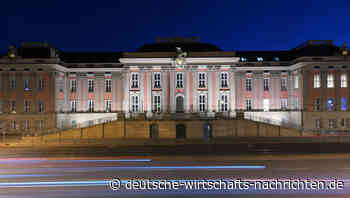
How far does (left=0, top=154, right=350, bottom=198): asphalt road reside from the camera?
1290cm

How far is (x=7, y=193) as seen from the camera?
12.7 metres

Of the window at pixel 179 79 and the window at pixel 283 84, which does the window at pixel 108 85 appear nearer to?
the window at pixel 179 79

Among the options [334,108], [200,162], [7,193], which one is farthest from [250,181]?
[334,108]

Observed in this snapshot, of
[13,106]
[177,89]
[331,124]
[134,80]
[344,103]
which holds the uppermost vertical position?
[134,80]

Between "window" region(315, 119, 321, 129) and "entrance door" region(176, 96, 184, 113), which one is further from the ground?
"entrance door" region(176, 96, 184, 113)

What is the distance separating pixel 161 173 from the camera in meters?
16.5

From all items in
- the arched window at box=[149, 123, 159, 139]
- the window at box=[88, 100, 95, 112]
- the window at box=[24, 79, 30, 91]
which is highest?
the window at box=[24, 79, 30, 91]

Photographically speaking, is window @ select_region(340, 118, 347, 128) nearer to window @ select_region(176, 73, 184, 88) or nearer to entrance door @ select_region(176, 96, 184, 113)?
entrance door @ select_region(176, 96, 184, 113)

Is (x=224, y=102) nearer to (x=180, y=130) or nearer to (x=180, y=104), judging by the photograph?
(x=180, y=104)

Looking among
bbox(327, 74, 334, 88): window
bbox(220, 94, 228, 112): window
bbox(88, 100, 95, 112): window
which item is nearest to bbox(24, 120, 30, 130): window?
bbox(88, 100, 95, 112): window

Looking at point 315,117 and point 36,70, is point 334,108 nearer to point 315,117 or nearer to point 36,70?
point 315,117

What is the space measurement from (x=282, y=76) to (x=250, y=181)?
139 feet

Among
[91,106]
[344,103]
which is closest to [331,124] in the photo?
[344,103]

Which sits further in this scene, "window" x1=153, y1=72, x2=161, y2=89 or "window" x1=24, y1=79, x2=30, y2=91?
"window" x1=24, y1=79, x2=30, y2=91
